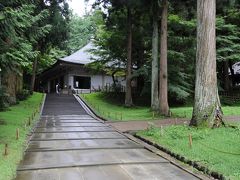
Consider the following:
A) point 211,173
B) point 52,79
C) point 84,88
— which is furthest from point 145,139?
point 52,79

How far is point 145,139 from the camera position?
40.4 feet

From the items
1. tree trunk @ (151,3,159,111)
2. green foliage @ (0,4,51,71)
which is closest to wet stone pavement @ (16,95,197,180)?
green foliage @ (0,4,51,71)

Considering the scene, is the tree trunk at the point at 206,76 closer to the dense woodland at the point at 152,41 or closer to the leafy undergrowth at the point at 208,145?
the leafy undergrowth at the point at 208,145

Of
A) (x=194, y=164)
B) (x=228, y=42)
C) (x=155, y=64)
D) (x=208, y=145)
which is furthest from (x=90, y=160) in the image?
(x=228, y=42)

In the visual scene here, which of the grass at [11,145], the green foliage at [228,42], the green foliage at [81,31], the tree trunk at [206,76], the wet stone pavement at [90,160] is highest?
the green foliage at [81,31]

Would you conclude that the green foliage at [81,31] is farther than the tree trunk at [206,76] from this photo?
Yes

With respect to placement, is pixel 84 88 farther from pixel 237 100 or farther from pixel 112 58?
pixel 237 100

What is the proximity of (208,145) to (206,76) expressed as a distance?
3.98 meters

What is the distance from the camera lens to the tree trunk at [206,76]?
13.3m

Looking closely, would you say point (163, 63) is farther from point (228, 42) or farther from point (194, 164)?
point (194, 164)

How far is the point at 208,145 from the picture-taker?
1030 cm

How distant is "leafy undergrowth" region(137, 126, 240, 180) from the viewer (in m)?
7.96

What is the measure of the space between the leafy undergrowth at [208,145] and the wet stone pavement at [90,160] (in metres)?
0.72

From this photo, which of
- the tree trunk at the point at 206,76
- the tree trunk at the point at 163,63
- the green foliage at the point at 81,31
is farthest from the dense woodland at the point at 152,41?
the green foliage at the point at 81,31
